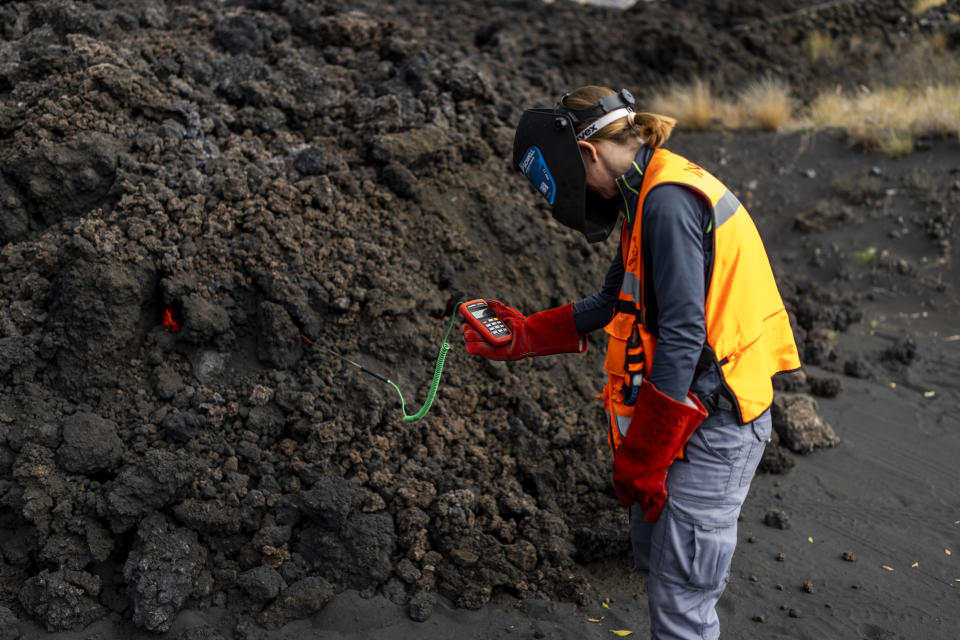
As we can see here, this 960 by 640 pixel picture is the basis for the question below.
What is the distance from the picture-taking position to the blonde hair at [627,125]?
2391mm

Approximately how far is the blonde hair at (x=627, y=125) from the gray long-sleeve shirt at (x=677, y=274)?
286mm

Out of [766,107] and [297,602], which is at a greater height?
[766,107]

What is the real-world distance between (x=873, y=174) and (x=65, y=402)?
7.99 m

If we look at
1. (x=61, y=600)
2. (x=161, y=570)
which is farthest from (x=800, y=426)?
(x=61, y=600)

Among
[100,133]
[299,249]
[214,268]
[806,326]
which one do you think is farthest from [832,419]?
[100,133]

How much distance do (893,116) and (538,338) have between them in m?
7.65

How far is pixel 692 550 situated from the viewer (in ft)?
7.72

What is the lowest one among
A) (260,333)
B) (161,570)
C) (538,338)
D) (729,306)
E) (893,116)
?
(161,570)

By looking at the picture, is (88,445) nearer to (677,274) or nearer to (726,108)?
(677,274)

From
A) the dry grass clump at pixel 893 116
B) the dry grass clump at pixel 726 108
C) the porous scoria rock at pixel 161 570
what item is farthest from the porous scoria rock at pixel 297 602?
the dry grass clump at pixel 726 108

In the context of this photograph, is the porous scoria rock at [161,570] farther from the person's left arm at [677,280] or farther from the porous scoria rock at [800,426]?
the porous scoria rock at [800,426]

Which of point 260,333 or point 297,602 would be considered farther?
point 260,333

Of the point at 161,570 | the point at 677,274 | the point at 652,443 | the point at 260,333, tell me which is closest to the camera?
the point at 677,274

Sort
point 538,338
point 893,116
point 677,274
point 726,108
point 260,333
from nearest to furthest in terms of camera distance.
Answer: point 677,274 → point 538,338 → point 260,333 → point 893,116 → point 726,108
